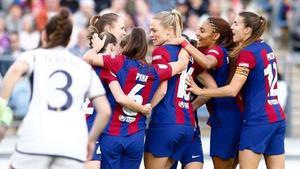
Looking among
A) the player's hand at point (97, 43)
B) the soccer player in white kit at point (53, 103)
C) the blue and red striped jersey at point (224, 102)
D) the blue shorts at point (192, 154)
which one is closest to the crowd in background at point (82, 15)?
the blue shorts at point (192, 154)

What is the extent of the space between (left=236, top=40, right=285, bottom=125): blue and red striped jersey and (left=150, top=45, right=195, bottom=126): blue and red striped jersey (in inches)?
21.8

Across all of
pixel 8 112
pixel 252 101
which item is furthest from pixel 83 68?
pixel 252 101

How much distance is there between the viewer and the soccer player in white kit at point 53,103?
296 inches

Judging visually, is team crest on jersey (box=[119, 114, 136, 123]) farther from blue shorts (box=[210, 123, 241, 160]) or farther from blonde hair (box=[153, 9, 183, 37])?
blue shorts (box=[210, 123, 241, 160])

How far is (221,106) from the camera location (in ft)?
32.2

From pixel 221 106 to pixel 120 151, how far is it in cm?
129

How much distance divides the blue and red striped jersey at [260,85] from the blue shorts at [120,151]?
111cm

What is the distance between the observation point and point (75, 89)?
7648 millimetres

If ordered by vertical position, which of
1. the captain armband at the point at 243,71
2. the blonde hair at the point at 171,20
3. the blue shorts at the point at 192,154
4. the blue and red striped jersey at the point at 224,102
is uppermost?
the blonde hair at the point at 171,20

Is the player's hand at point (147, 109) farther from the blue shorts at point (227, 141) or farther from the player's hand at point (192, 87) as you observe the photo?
the blue shorts at point (227, 141)

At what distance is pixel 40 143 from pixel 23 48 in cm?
1040

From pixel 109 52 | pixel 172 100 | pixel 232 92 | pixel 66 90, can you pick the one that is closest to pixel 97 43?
pixel 109 52

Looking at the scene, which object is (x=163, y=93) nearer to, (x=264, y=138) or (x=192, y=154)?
(x=192, y=154)

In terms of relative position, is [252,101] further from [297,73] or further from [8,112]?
[297,73]
